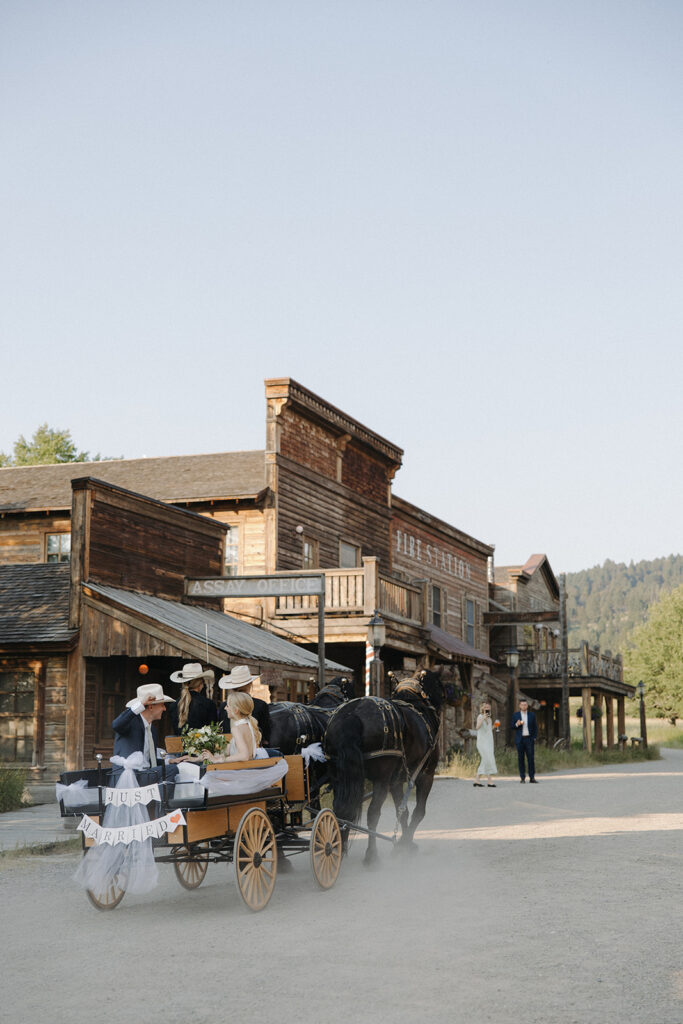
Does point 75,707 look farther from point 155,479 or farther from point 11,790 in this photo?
point 155,479

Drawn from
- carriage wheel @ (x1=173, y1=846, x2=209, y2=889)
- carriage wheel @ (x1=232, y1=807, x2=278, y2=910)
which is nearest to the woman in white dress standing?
carriage wheel @ (x1=173, y1=846, x2=209, y2=889)

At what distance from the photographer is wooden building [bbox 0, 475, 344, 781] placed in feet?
63.3

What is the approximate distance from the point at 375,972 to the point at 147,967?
135 centimetres

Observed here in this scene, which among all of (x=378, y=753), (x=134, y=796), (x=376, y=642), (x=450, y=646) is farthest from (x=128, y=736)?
(x=450, y=646)

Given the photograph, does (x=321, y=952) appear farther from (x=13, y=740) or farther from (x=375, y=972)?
(x=13, y=740)

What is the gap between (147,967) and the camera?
6.73 meters

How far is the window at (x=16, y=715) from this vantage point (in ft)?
65.5

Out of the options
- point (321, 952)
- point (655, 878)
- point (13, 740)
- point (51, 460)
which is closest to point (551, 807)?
point (655, 878)

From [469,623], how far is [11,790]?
26.5m

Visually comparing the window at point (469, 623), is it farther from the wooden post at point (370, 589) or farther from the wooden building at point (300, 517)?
the wooden post at point (370, 589)

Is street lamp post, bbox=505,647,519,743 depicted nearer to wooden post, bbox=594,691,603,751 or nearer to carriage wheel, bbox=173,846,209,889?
wooden post, bbox=594,691,603,751

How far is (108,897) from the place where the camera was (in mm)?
8758

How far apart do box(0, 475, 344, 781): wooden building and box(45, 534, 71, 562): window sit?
5253 millimetres

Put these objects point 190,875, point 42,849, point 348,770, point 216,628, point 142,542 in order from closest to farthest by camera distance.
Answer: point 190,875
point 348,770
point 42,849
point 216,628
point 142,542
